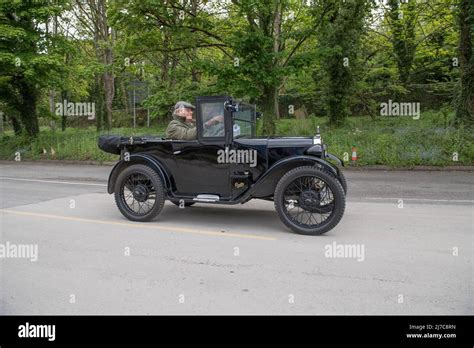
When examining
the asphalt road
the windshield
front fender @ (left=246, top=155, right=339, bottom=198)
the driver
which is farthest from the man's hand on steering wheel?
the asphalt road

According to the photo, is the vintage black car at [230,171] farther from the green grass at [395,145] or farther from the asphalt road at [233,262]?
the green grass at [395,145]

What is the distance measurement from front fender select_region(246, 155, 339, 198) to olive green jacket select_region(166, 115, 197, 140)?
4.20ft

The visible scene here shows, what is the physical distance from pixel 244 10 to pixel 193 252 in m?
11.5

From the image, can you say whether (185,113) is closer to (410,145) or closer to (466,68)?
(410,145)

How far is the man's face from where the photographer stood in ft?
23.2

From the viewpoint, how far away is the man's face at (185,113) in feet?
23.2

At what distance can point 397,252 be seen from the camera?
5359 mm

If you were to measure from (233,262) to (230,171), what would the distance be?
6.27ft

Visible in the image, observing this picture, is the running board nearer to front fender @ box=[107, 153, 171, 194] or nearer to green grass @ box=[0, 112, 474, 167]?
front fender @ box=[107, 153, 171, 194]

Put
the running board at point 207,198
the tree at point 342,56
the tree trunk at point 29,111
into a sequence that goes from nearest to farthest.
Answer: the running board at point 207,198, the tree at point 342,56, the tree trunk at point 29,111

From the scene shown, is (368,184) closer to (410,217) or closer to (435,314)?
(410,217)

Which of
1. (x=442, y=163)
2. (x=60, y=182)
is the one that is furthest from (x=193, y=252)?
(x=442, y=163)

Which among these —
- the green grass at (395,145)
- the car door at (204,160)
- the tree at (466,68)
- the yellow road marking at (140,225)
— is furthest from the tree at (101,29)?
the car door at (204,160)

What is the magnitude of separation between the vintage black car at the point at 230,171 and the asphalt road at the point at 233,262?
1.24ft
